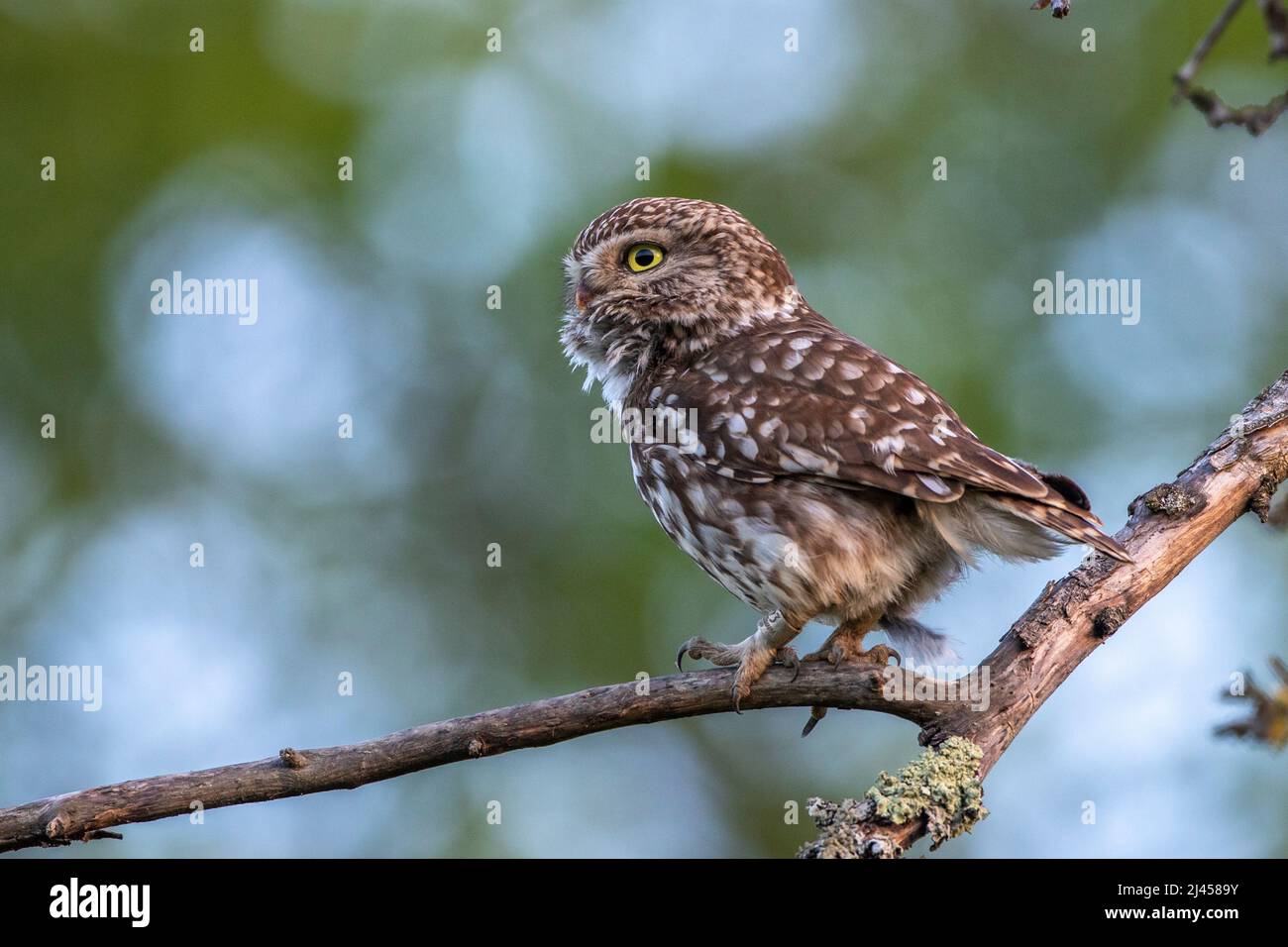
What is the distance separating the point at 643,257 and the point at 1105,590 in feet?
6.74

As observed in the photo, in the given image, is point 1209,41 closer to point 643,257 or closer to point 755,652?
point 755,652

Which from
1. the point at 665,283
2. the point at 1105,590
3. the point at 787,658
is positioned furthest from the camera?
the point at 665,283

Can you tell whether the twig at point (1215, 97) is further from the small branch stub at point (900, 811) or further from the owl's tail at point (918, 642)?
the owl's tail at point (918, 642)

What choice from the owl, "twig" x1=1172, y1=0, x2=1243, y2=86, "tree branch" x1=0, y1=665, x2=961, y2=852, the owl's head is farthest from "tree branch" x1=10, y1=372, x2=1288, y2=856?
"twig" x1=1172, y1=0, x2=1243, y2=86

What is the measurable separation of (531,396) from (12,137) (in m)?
4.17

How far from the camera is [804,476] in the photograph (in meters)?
3.76

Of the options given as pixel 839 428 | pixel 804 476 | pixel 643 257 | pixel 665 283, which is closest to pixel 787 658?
pixel 804 476

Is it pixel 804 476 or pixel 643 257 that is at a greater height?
pixel 643 257

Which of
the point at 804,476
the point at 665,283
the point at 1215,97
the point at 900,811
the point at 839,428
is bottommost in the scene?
the point at 900,811

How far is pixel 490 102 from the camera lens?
944cm

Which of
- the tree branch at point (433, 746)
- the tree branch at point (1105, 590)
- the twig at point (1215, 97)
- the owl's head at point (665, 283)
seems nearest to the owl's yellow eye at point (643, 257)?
the owl's head at point (665, 283)

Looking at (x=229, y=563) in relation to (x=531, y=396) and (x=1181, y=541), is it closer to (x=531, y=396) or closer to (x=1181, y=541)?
(x=531, y=396)

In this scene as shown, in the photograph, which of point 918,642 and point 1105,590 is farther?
point 918,642

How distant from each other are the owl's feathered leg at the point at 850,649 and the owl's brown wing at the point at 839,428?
51 cm
